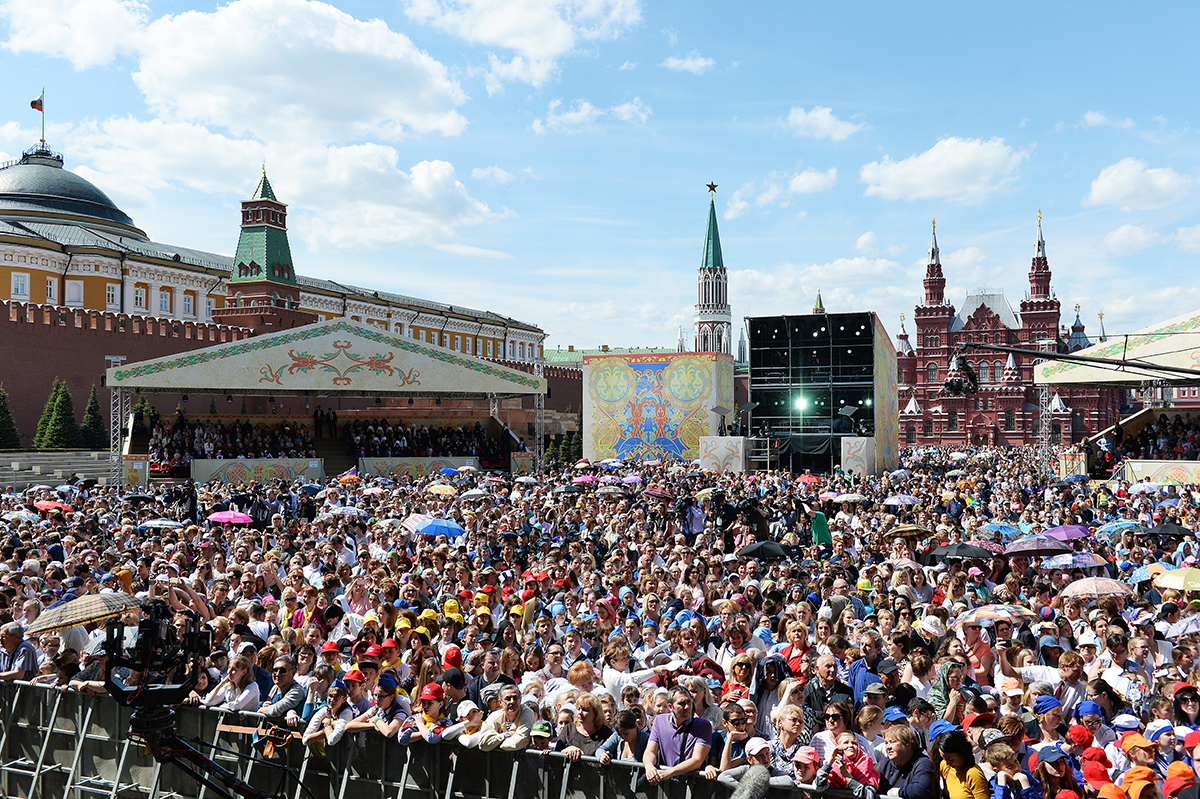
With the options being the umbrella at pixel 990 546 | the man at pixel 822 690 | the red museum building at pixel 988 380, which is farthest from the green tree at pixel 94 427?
the red museum building at pixel 988 380

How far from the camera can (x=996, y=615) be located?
7949 millimetres

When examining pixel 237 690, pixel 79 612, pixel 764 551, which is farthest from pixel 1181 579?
pixel 79 612

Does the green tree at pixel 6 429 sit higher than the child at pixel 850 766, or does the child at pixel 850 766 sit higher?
the green tree at pixel 6 429

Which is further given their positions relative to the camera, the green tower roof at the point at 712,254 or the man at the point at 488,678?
the green tower roof at the point at 712,254

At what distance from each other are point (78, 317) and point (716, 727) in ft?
145

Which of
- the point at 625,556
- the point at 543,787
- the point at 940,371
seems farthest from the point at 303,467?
the point at 940,371

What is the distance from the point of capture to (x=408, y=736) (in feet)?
21.5

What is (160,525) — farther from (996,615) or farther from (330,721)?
(996,615)

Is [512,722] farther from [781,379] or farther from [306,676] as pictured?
[781,379]

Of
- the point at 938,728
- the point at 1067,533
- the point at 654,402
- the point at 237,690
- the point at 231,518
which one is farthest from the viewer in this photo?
the point at 654,402

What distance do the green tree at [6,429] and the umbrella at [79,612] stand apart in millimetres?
34089

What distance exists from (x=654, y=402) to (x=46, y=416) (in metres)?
26.8

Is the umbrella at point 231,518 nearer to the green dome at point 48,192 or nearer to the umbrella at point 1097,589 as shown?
the umbrella at point 1097,589

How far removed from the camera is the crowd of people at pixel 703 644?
571 cm
